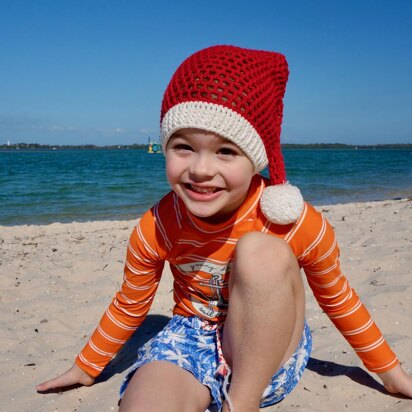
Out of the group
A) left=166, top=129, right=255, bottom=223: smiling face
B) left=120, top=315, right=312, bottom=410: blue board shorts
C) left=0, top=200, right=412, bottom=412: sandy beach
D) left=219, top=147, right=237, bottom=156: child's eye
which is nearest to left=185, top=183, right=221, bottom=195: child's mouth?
left=166, top=129, right=255, bottom=223: smiling face

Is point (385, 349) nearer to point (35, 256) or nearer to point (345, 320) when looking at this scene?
point (345, 320)

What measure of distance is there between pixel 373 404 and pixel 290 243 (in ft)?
2.47

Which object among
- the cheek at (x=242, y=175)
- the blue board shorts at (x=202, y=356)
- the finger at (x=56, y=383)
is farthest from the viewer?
the finger at (x=56, y=383)

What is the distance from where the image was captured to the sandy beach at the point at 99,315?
189 centimetres

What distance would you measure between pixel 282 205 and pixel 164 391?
0.72 m

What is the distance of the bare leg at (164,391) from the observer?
1403 mm

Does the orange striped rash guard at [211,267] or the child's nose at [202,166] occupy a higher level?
the child's nose at [202,166]

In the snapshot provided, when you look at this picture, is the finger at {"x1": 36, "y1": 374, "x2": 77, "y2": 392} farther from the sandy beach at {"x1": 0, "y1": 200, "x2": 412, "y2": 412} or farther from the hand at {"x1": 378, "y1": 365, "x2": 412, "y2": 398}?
the hand at {"x1": 378, "y1": 365, "x2": 412, "y2": 398}

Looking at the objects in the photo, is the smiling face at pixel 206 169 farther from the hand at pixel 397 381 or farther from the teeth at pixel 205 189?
the hand at pixel 397 381

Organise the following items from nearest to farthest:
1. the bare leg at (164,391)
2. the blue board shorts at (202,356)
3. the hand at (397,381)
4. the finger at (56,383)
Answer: the bare leg at (164,391) → the blue board shorts at (202,356) → the hand at (397,381) → the finger at (56,383)

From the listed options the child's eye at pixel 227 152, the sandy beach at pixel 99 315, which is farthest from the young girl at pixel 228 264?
the sandy beach at pixel 99 315

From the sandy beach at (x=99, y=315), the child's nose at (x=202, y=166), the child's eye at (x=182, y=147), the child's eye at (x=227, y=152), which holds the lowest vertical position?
the sandy beach at (x=99, y=315)

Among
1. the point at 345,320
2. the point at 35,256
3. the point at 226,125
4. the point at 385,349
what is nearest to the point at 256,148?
the point at 226,125

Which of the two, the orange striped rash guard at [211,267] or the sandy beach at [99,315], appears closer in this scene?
the orange striped rash guard at [211,267]
